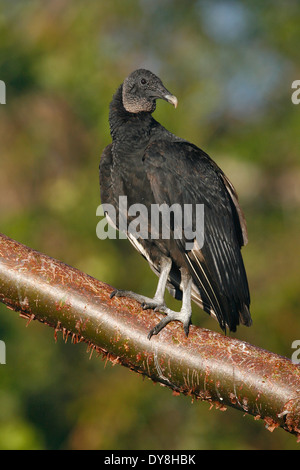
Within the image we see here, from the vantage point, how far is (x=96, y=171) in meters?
6.50

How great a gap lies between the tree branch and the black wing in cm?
40

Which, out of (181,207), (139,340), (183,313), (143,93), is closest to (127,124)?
(143,93)

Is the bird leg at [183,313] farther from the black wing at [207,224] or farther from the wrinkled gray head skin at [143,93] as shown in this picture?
the wrinkled gray head skin at [143,93]

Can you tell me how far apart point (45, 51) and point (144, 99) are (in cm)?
391

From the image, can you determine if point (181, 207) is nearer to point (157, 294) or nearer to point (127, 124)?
point (157, 294)

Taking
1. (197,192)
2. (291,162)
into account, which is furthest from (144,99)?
(291,162)

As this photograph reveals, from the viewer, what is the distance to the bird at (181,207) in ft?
9.52

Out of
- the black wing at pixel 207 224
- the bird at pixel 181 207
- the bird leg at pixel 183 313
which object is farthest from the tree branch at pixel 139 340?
the black wing at pixel 207 224

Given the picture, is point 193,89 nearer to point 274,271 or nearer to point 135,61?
point 135,61

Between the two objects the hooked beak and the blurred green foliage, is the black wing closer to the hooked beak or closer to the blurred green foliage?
the hooked beak

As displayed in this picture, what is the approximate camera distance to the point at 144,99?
135 inches

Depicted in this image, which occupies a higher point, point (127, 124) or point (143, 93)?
point (143, 93)

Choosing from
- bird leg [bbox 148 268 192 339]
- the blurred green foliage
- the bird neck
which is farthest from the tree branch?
the blurred green foliage

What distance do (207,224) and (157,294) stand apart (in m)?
0.40
